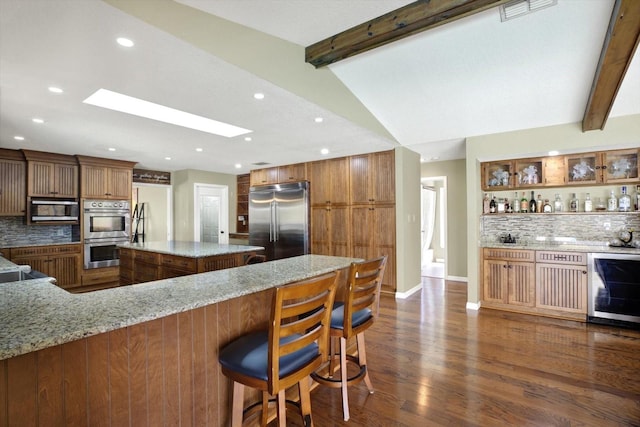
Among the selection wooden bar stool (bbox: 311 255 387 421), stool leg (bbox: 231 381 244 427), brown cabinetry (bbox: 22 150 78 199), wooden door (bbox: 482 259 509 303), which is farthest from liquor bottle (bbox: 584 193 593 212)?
brown cabinetry (bbox: 22 150 78 199)

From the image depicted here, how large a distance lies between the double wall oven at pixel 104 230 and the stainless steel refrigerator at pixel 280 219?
7.78 feet

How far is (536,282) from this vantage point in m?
3.86

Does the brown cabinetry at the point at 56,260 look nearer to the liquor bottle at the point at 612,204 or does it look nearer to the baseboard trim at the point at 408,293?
the baseboard trim at the point at 408,293

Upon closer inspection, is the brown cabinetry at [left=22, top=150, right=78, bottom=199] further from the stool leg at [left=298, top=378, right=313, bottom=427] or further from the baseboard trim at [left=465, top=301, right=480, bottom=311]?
the baseboard trim at [left=465, top=301, right=480, bottom=311]

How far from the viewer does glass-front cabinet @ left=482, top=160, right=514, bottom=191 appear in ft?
14.5

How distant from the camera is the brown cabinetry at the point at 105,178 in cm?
544

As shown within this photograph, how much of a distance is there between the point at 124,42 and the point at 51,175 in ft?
15.2

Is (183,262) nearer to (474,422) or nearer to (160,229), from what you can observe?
(474,422)

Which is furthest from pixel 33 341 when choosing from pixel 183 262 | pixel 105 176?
pixel 105 176

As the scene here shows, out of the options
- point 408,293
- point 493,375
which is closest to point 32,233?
point 408,293

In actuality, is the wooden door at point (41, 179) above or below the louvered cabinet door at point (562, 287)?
above

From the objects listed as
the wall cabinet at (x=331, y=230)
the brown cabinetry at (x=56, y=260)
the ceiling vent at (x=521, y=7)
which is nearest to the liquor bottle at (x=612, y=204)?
the ceiling vent at (x=521, y=7)

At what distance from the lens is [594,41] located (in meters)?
2.59

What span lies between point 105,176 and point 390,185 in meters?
5.12
